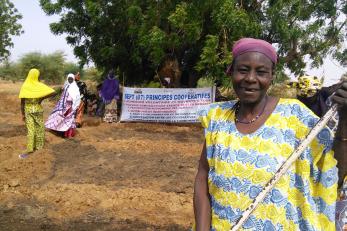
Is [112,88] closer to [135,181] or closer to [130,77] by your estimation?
[130,77]

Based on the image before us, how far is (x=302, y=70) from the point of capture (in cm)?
1450

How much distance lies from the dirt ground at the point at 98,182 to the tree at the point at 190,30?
291 centimetres

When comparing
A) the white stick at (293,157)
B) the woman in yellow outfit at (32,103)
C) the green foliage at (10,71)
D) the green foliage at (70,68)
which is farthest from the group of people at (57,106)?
the green foliage at (10,71)

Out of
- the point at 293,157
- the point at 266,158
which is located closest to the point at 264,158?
the point at 266,158

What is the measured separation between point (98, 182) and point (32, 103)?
7.58ft

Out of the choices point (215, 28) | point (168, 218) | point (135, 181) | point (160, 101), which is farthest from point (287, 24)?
point (168, 218)

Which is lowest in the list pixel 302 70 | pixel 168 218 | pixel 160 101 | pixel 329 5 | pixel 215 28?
pixel 168 218

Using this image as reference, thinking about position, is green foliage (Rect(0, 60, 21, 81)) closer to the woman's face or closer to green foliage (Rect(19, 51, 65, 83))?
green foliage (Rect(19, 51, 65, 83))

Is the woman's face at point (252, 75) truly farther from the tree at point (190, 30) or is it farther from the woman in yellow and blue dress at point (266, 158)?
the tree at point (190, 30)

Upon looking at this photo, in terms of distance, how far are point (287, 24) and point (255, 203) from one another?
38.4 ft

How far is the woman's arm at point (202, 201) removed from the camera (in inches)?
68.7

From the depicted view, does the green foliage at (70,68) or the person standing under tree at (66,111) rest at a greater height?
the green foliage at (70,68)

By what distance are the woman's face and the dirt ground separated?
371 cm

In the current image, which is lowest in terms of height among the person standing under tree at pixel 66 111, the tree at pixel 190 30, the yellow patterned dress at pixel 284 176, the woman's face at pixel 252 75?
the person standing under tree at pixel 66 111
